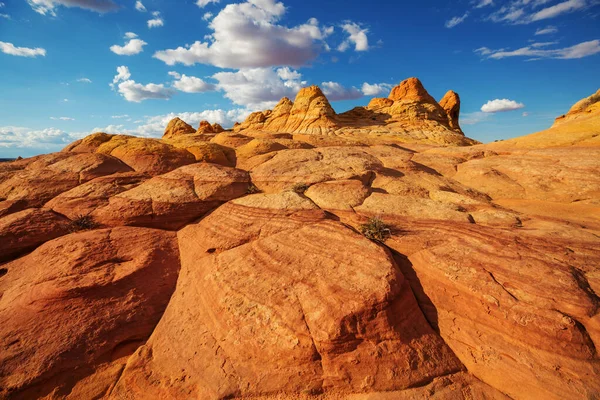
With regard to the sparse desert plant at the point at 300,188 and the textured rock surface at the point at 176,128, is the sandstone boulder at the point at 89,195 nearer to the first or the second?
the sparse desert plant at the point at 300,188

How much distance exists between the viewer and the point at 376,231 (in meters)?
6.64

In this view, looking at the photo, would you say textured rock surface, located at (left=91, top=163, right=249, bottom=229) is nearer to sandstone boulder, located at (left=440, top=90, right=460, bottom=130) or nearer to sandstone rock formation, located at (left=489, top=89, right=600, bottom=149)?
sandstone rock formation, located at (left=489, top=89, right=600, bottom=149)

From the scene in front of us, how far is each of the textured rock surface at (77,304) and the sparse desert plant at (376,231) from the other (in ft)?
17.0

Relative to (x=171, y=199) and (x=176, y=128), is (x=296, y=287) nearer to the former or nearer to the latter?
(x=171, y=199)

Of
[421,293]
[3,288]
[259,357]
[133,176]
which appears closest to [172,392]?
[259,357]

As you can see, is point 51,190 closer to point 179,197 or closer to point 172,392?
A: point 179,197

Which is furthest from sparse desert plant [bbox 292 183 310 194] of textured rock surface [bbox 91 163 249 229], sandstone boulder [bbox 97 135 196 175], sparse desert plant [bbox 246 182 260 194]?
sandstone boulder [bbox 97 135 196 175]

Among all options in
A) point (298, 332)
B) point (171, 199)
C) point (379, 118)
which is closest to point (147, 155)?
point (171, 199)

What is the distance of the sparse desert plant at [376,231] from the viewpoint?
6.61m

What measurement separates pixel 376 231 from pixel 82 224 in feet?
29.3

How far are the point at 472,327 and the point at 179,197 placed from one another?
867cm

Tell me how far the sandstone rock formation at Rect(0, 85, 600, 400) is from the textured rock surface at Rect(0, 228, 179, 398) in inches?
1.3

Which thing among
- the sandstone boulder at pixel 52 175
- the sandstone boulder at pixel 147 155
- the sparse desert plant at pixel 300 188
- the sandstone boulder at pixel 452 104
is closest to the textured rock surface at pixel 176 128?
the sandstone boulder at pixel 147 155

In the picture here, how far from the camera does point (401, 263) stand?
5.95 m
